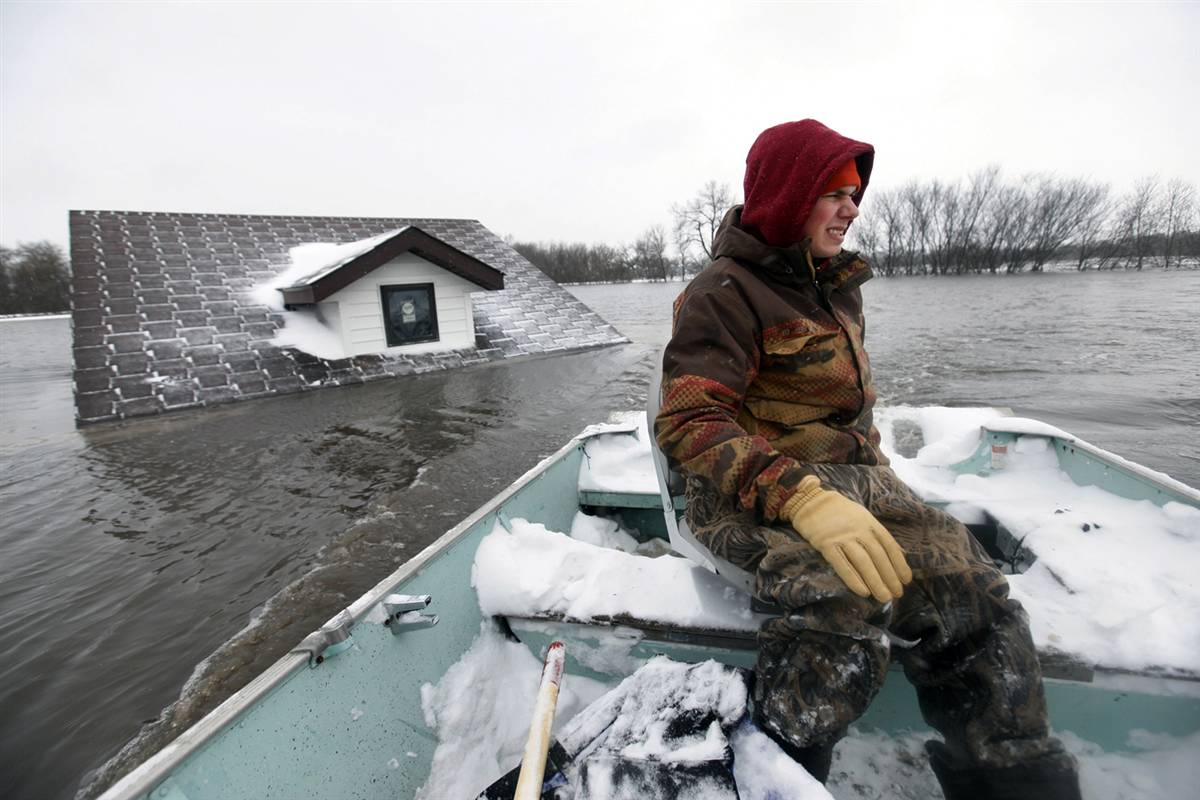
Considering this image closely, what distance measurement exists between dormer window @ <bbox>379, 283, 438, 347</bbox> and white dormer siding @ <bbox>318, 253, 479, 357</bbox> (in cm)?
8

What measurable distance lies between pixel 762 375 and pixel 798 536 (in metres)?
0.51

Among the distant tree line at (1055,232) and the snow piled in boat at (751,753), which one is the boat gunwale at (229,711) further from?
the distant tree line at (1055,232)

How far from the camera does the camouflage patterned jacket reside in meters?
1.47

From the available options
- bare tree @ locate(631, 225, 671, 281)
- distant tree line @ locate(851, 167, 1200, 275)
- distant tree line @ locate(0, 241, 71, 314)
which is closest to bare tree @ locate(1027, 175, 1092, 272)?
distant tree line @ locate(851, 167, 1200, 275)

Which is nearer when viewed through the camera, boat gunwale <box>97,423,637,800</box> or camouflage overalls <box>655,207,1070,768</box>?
boat gunwale <box>97,423,637,800</box>

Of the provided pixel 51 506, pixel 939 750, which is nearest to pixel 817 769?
pixel 939 750

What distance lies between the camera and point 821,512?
1369mm

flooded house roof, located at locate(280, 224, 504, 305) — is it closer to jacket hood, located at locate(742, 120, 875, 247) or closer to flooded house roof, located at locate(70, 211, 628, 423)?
flooded house roof, located at locate(70, 211, 628, 423)

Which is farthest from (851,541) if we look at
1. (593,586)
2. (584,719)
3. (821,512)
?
(593,586)

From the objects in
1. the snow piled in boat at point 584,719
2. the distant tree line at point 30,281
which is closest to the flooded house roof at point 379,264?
Result: the snow piled in boat at point 584,719

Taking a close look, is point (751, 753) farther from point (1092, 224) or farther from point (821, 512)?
point (1092, 224)

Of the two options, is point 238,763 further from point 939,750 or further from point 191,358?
point 191,358

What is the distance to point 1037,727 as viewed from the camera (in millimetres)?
1291

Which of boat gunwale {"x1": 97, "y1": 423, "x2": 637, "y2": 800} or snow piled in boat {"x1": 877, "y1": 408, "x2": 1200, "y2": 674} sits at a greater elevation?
boat gunwale {"x1": 97, "y1": 423, "x2": 637, "y2": 800}
